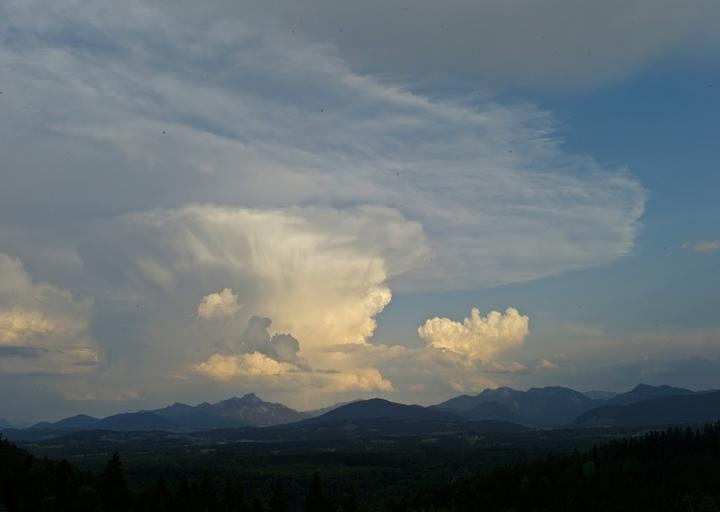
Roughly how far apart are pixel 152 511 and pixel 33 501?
1203 inches

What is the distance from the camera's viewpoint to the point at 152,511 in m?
182

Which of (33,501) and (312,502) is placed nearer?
(33,501)

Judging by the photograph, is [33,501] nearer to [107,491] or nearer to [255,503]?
[107,491]

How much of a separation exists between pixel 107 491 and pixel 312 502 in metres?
57.3

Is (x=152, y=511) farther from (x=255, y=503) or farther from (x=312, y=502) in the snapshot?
(x=312, y=502)

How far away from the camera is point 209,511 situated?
19475 cm

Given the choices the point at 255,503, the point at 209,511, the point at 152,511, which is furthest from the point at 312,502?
Result: the point at 152,511

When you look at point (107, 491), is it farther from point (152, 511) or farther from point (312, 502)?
point (312, 502)

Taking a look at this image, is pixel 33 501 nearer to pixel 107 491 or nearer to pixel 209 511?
pixel 107 491

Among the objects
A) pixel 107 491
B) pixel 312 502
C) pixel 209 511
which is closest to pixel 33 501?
pixel 107 491

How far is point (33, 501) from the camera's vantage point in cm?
17675

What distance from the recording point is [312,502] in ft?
632

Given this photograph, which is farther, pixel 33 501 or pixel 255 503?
pixel 255 503

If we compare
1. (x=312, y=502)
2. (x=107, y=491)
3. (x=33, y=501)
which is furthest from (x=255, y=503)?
(x=33, y=501)
